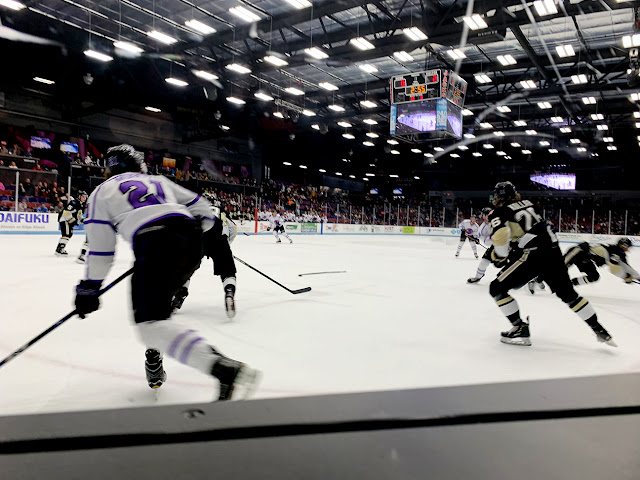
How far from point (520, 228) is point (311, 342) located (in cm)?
173

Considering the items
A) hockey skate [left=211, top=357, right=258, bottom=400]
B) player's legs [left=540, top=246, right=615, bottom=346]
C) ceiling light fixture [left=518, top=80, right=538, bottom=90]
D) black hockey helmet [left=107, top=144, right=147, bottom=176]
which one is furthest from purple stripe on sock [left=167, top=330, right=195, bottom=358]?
ceiling light fixture [left=518, top=80, right=538, bottom=90]

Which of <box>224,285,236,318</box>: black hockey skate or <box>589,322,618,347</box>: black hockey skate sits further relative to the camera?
<box>224,285,236,318</box>: black hockey skate

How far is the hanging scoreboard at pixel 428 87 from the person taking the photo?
11820mm

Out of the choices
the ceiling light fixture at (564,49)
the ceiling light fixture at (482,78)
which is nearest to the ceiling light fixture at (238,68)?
the ceiling light fixture at (482,78)

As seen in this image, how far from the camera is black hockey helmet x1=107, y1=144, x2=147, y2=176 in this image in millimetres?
→ 2104

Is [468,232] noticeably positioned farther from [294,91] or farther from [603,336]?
[294,91]

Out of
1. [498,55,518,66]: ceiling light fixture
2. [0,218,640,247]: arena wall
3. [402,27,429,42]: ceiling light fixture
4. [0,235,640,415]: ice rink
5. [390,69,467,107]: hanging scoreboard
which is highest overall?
[498,55,518,66]: ceiling light fixture

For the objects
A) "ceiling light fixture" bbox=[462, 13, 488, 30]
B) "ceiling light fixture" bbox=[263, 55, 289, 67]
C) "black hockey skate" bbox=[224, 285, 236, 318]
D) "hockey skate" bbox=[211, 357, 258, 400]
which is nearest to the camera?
"hockey skate" bbox=[211, 357, 258, 400]

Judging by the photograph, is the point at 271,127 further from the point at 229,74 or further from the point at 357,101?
the point at 229,74

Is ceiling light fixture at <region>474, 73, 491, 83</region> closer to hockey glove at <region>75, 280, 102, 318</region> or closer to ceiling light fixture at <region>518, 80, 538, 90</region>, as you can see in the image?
ceiling light fixture at <region>518, 80, 538, 90</region>

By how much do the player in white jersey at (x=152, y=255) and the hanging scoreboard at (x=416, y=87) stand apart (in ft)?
36.8

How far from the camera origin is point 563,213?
22000mm

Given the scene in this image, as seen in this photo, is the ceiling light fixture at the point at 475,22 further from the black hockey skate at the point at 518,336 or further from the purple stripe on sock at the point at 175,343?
the purple stripe on sock at the point at 175,343

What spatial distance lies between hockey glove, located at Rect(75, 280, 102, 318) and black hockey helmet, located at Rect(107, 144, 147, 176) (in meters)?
0.55
